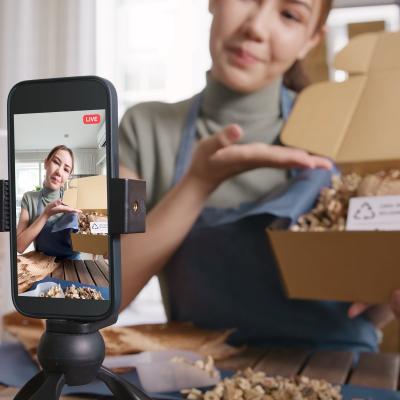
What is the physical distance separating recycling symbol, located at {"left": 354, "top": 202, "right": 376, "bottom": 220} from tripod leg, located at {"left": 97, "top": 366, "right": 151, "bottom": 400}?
525 mm

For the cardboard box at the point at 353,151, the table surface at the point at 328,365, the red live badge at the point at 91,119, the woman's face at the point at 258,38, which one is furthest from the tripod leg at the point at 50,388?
the woman's face at the point at 258,38

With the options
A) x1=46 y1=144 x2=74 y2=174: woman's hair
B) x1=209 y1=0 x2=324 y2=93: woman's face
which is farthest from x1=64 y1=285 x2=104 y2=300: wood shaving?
x1=209 y1=0 x2=324 y2=93: woman's face

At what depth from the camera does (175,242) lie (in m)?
1.25

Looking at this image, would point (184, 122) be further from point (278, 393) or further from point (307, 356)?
point (278, 393)

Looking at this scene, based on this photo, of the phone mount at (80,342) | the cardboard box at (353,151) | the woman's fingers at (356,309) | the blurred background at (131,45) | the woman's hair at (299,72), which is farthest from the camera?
the woman's hair at (299,72)

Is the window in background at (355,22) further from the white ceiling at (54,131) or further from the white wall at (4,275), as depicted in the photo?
the white ceiling at (54,131)

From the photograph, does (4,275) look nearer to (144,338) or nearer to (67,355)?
(144,338)

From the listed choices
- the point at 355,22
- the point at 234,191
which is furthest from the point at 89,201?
the point at 355,22

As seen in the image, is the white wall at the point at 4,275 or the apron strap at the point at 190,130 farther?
the apron strap at the point at 190,130

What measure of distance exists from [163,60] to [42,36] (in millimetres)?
305

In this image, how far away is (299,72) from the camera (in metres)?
1.31

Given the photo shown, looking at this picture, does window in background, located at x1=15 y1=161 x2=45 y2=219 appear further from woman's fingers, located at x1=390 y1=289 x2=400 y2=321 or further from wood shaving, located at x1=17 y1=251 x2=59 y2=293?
woman's fingers, located at x1=390 y1=289 x2=400 y2=321

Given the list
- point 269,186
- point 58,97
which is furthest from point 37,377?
point 269,186

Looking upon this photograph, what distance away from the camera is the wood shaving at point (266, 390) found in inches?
32.0
